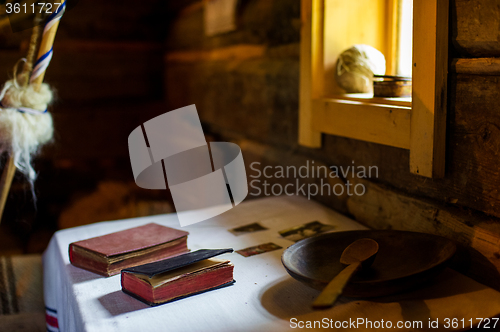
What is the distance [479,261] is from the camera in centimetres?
87

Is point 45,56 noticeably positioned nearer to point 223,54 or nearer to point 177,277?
point 177,277

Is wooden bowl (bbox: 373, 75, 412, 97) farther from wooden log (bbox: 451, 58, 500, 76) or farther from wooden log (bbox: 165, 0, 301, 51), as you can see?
wooden log (bbox: 165, 0, 301, 51)

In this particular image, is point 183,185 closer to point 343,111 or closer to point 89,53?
point 343,111

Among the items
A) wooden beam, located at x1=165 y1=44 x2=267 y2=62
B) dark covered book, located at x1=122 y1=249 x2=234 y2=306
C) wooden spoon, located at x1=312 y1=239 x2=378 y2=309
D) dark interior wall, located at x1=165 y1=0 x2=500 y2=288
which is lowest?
dark covered book, located at x1=122 y1=249 x2=234 y2=306

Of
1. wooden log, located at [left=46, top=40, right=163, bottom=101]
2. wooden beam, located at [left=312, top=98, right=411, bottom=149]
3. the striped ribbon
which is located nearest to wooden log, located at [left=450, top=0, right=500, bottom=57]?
wooden beam, located at [left=312, top=98, right=411, bottom=149]

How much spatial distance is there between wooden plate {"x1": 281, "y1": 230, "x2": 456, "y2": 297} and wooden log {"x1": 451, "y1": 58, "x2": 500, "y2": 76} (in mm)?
328

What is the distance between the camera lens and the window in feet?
2.95

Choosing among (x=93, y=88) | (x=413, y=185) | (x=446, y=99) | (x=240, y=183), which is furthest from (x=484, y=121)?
(x=93, y=88)

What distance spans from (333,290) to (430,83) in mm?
526

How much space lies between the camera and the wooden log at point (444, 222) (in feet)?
2.78

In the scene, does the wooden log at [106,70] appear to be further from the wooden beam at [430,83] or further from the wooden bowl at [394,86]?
the wooden beam at [430,83]

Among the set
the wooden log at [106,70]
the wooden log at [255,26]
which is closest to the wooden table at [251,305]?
the wooden log at [255,26]

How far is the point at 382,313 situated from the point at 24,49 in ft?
8.71

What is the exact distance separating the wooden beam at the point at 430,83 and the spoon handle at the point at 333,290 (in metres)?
0.34
